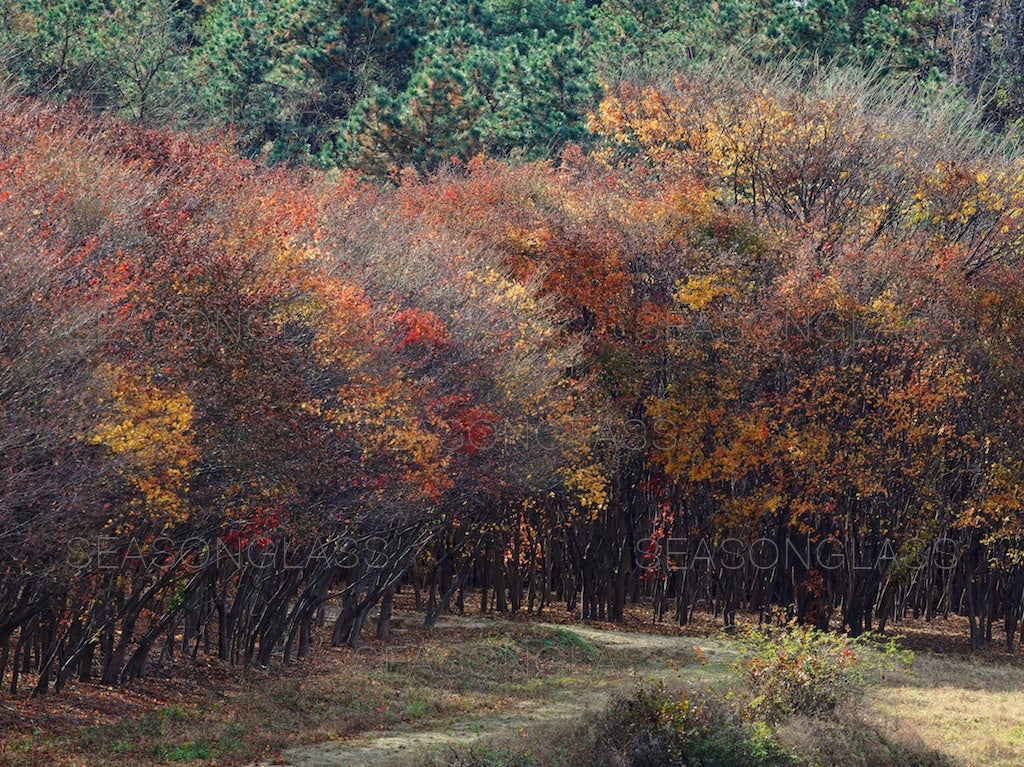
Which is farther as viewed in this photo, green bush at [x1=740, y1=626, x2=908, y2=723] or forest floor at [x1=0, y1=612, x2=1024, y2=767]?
green bush at [x1=740, y1=626, x2=908, y2=723]

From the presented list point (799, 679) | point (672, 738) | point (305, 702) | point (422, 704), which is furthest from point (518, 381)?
point (672, 738)

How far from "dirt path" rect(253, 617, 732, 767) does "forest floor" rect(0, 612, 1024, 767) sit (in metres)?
0.04

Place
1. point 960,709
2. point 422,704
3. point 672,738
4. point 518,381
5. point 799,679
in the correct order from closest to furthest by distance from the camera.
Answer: point 672,738, point 799,679, point 422,704, point 960,709, point 518,381

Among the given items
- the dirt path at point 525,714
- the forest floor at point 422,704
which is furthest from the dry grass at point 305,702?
the dirt path at point 525,714

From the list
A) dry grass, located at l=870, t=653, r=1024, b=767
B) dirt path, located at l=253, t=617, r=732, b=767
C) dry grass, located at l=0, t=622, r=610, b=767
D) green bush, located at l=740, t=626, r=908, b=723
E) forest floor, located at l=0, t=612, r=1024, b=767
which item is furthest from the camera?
dry grass, located at l=870, t=653, r=1024, b=767

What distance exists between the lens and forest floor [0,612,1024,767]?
1719cm

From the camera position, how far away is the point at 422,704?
69.9 ft

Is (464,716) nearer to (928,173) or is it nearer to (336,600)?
(336,600)

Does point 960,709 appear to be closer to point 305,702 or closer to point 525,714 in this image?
point 525,714

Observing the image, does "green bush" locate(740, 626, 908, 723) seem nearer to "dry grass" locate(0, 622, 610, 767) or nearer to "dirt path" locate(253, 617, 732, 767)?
"dirt path" locate(253, 617, 732, 767)

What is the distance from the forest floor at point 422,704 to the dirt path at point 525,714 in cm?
4

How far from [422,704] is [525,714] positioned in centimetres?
166

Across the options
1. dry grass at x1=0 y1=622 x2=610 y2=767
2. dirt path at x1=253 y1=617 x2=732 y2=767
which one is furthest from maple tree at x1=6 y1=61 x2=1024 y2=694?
dirt path at x1=253 y1=617 x2=732 y2=767

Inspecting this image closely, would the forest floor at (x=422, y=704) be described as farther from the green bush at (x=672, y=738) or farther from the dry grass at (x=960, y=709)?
the green bush at (x=672, y=738)
